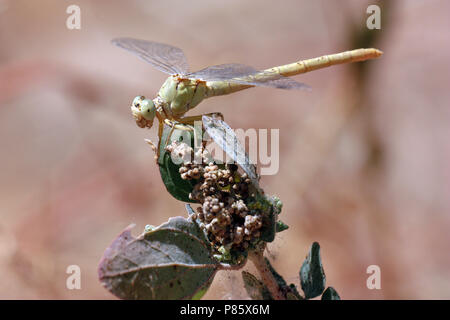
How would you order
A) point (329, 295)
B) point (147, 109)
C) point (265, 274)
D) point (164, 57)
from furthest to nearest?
1. point (164, 57)
2. point (147, 109)
3. point (329, 295)
4. point (265, 274)

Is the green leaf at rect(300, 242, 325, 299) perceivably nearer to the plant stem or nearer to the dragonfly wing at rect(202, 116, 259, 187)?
the plant stem

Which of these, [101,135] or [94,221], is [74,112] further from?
[94,221]

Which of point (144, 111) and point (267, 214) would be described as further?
Answer: point (144, 111)

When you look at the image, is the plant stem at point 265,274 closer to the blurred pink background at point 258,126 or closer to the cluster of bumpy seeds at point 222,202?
the cluster of bumpy seeds at point 222,202

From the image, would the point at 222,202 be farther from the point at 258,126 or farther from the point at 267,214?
the point at 258,126

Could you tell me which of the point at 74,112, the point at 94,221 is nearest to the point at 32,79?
the point at 74,112

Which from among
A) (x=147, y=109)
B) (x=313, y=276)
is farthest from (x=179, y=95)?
(x=313, y=276)

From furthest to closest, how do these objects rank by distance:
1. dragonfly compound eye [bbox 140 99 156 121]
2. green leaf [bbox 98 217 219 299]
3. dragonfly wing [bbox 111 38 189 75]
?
dragonfly wing [bbox 111 38 189 75], dragonfly compound eye [bbox 140 99 156 121], green leaf [bbox 98 217 219 299]

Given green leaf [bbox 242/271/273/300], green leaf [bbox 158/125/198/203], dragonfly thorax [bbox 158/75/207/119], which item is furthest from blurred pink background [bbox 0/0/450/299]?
green leaf [bbox 158/125/198/203]
